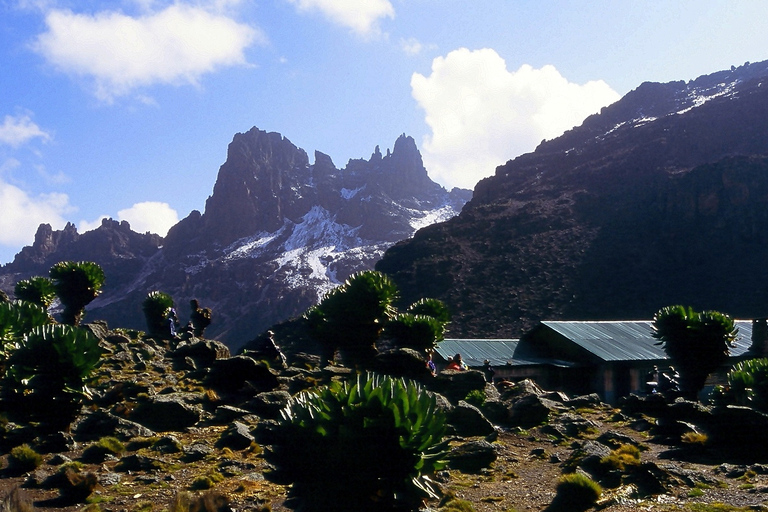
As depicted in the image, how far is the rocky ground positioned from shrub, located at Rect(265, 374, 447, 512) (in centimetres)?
122

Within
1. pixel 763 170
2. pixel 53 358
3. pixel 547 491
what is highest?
pixel 763 170

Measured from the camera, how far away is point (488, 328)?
159 feet

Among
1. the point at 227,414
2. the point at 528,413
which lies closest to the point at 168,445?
the point at 227,414

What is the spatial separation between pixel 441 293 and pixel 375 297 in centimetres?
3873

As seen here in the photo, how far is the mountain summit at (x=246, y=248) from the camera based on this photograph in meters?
137

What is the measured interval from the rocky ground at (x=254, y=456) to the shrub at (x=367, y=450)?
122 centimetres

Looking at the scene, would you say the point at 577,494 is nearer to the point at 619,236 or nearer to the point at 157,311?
the point at 157,311

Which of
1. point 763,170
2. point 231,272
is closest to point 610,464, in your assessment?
point 763,170

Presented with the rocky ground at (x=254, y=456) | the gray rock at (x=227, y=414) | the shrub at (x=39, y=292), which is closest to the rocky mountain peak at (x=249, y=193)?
the shrub at (x=39, y=292)

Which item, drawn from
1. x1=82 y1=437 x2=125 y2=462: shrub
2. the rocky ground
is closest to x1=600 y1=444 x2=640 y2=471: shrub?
the rocky ground

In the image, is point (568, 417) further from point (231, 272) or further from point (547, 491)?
point (231, 272)

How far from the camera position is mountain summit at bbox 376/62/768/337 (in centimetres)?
5188

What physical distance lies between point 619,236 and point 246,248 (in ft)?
408

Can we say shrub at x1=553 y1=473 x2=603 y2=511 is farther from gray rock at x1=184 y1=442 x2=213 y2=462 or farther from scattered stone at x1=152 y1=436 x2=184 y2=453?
scattered stone at x1=152 y1=436 x2=184 y2=453
